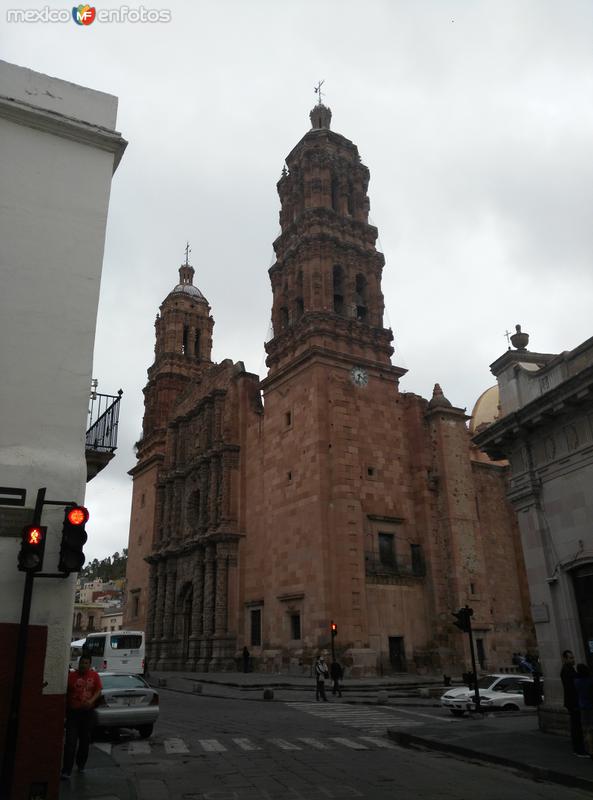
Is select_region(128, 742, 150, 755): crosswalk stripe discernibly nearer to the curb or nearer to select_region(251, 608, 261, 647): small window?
the curb

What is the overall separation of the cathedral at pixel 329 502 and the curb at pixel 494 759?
1351 cm

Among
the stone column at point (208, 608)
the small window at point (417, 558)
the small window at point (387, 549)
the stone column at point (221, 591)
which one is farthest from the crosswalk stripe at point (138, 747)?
the stone column at point (208, 608)

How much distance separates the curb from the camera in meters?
8.83

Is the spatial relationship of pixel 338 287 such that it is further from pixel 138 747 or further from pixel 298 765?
pixel 298 765

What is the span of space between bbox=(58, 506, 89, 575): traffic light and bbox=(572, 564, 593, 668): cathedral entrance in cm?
982

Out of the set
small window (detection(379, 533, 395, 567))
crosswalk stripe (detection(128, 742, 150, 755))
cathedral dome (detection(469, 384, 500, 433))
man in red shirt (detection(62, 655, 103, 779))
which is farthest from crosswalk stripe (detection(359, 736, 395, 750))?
cathedral dome (detection(469, 384, 500, 433))

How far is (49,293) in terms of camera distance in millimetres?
8977

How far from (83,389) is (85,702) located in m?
4.30

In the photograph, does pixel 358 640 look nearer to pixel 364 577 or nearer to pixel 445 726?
pixel 364 577

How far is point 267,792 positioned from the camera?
820cm

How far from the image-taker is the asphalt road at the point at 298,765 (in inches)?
325

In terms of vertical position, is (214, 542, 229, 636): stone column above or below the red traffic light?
above

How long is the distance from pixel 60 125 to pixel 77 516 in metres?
5.96

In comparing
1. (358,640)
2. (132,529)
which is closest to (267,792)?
(358,640)
